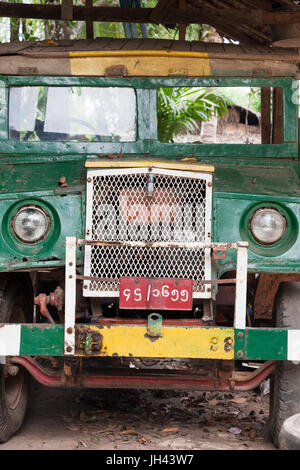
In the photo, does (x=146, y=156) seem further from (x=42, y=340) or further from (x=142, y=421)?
(x=142, y=421)

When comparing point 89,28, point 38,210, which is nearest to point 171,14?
point 89,28

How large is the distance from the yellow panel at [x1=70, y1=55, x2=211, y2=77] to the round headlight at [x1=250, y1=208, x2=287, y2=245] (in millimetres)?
1136

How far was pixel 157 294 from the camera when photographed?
12.1 ft

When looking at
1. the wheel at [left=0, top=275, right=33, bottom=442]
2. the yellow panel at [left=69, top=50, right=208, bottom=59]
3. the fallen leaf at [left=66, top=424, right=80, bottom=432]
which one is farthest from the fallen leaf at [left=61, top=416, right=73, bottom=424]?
the yellow panel at [left=69, top=50, right=208, bottom=59]

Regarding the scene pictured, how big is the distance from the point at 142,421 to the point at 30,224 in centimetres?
172

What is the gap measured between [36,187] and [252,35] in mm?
2997

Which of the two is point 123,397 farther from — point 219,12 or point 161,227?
point 219,12

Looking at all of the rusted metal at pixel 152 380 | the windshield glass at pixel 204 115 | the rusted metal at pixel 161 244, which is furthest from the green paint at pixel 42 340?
the windshield glass at pixel 204 115

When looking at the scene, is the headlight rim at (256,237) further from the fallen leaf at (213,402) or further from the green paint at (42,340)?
the fallen leaf at (213,402)

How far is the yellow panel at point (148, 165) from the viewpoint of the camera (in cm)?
385

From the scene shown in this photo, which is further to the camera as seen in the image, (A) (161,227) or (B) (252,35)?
(B) (252,35)

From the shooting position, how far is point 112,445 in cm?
417

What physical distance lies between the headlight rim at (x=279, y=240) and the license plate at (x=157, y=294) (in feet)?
1.69

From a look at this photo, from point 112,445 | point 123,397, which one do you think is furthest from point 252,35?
point 112,445
